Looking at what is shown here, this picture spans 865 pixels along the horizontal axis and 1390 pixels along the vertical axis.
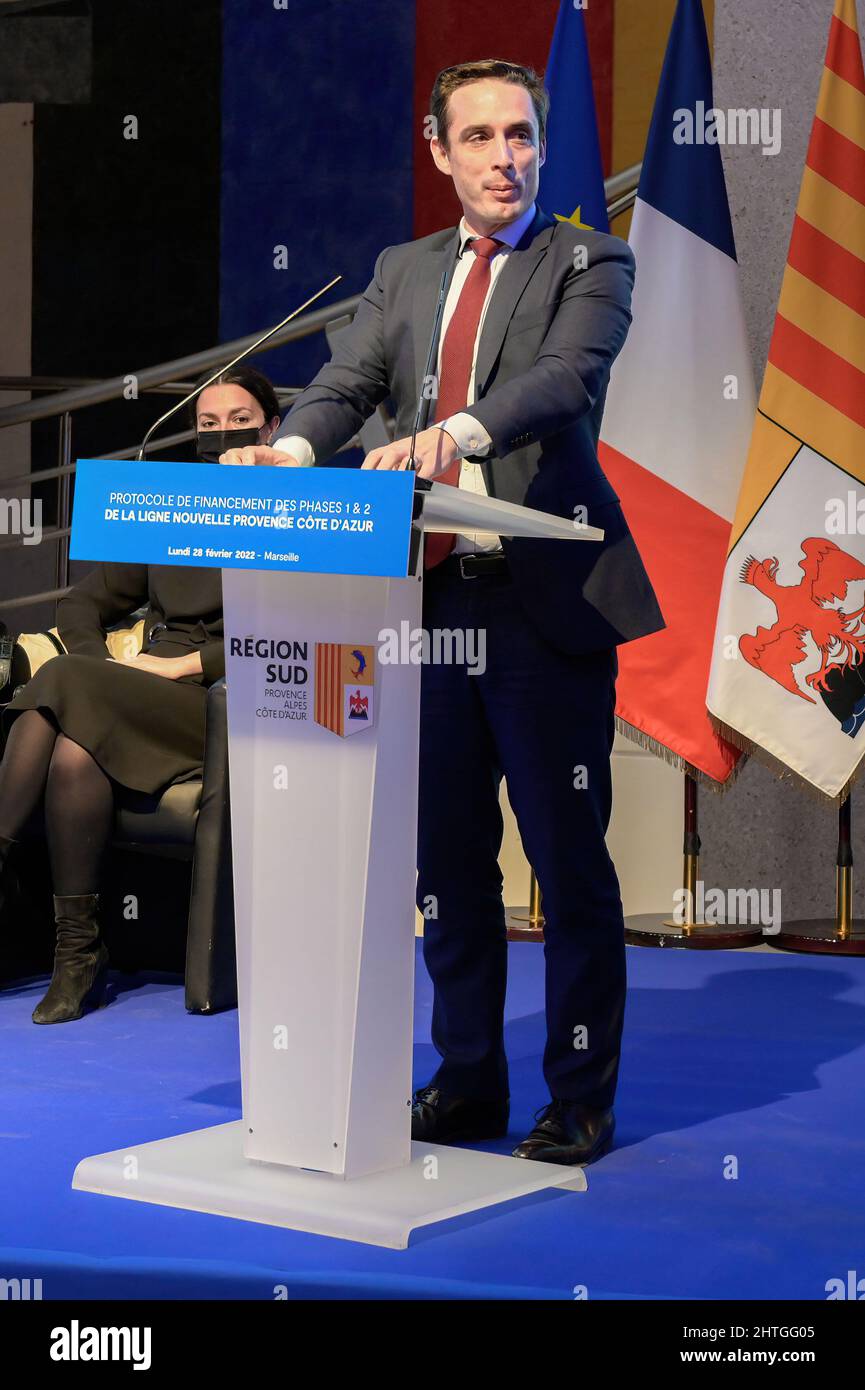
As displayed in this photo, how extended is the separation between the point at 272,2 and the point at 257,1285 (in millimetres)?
5456

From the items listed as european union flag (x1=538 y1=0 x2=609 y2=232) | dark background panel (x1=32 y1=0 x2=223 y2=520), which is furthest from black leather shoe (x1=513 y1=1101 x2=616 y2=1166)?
dark background panel (x1=32 y1=0 x2=223 y2=520)

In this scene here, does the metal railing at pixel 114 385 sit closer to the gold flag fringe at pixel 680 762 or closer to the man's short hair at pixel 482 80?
the gold flag fringe at pixel 680 762

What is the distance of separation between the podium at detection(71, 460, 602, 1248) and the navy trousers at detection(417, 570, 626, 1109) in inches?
Answer: 8.9

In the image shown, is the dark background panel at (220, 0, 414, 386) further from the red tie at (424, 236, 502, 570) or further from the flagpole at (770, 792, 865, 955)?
the red tie at (424, 236, 502, 570)

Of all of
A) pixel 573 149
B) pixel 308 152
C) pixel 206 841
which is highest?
pixel 308 152

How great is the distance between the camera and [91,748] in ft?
10.4

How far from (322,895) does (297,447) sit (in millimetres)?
552

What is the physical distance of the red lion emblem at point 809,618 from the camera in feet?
12.4

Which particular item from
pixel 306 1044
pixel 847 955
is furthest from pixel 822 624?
pixel 306 1044

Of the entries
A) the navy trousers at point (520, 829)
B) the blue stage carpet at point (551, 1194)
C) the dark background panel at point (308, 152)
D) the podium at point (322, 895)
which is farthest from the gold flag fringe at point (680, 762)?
the dark background panel at point (308, 152)

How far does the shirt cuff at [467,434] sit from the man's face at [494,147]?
0.35 meters

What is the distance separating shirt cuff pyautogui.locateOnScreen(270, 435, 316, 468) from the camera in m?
2.01

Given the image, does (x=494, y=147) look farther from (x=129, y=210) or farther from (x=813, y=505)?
(x=129, y=210)

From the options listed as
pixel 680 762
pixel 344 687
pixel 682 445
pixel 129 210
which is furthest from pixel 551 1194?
pixel 129 210
